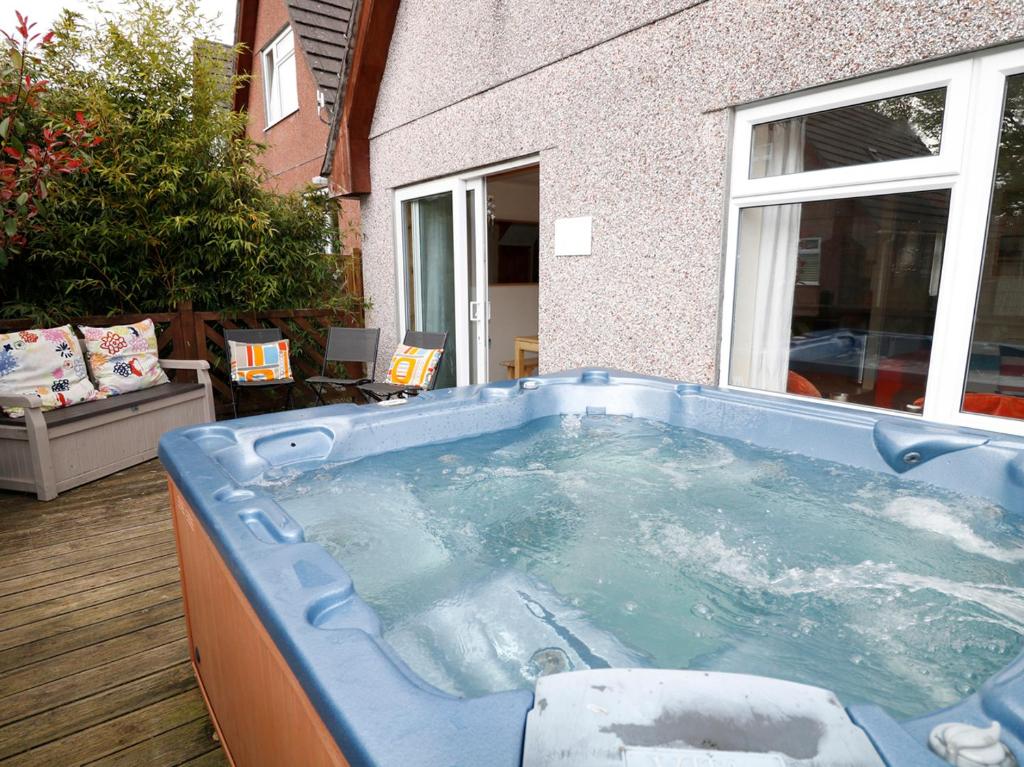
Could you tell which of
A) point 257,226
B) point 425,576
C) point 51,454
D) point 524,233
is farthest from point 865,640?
point 524,233

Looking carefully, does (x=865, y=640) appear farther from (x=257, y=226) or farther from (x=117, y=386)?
(x=257, y=226)

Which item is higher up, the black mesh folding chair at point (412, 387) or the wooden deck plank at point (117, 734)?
the black mesh folding chair at point (412, 387)

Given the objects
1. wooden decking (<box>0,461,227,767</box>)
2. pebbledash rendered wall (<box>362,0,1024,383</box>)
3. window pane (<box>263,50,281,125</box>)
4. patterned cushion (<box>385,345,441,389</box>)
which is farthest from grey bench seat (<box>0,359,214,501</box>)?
window pane (<box>263,50,281,125</box>)

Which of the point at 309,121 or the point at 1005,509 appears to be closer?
the point at 1005,509

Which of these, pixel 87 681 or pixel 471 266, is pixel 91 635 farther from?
pixel 471 266

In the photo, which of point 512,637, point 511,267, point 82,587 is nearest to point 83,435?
point 82,587

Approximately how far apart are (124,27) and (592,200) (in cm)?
347

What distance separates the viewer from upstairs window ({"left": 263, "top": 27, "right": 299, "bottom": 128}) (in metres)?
7.11

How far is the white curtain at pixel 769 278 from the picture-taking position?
254cm

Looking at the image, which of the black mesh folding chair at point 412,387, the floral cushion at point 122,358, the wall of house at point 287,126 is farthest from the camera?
the wall of house at point 287,126

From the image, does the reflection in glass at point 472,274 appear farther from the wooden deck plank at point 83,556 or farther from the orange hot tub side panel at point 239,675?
the orange hot tub side panel at point 239,675

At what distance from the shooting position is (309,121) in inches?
266

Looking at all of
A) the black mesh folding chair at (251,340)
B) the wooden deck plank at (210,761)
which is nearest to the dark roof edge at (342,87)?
the black mesh folding chair at (251,340)

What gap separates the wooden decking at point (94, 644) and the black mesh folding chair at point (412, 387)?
4.55 feet
